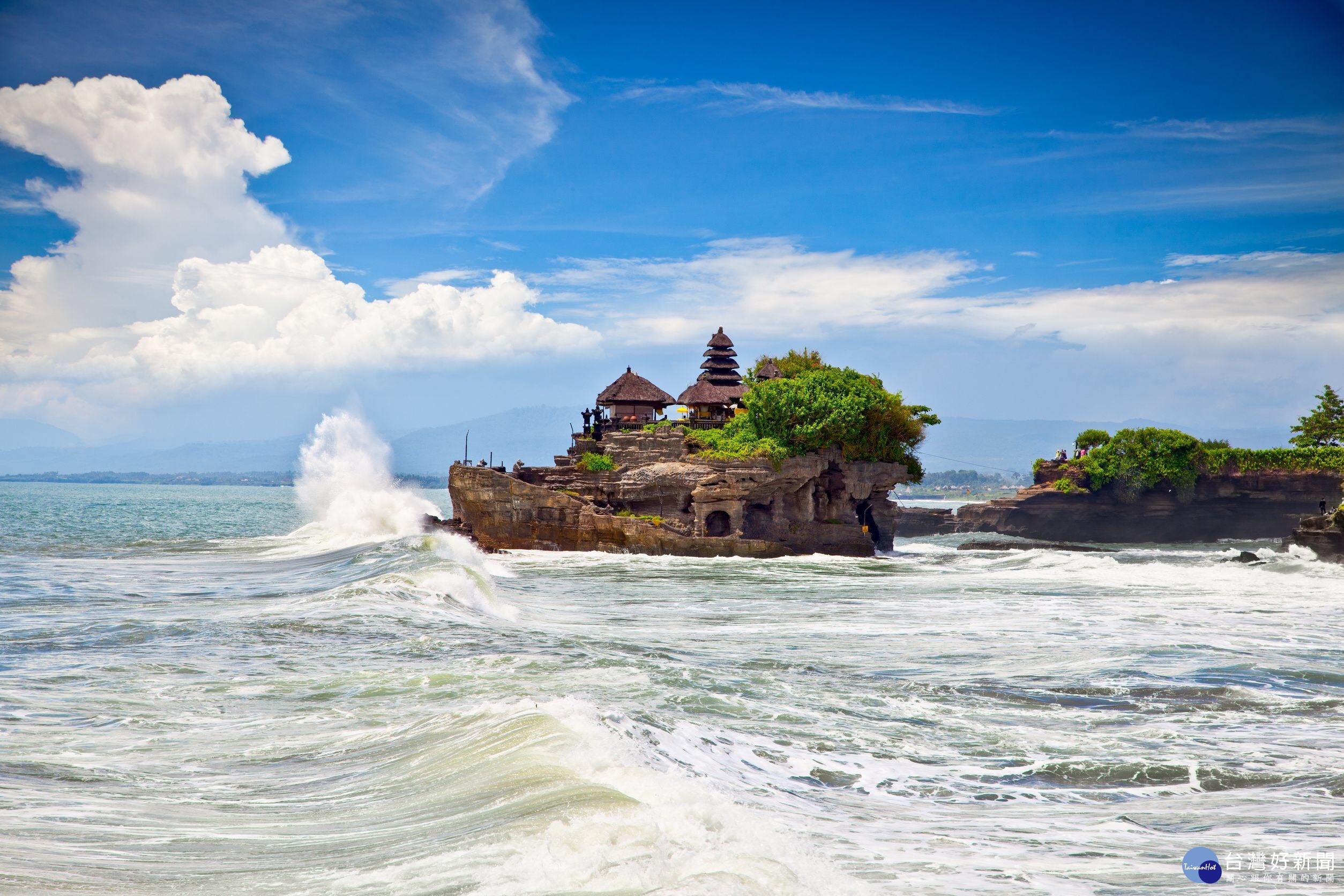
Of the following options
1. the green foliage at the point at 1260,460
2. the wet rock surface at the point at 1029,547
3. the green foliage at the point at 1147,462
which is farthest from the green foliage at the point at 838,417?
the green foliage at the point at 1260,460

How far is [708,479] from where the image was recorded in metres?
37.1

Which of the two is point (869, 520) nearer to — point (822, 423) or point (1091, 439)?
point (822, 423)

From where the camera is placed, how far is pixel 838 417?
38.9 metres

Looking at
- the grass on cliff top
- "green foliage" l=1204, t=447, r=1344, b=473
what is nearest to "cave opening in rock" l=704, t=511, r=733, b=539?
the grass on cliff top

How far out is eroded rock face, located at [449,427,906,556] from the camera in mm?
36562

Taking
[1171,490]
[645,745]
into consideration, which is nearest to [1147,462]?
[1171,490]

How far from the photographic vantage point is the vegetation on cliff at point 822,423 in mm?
38906

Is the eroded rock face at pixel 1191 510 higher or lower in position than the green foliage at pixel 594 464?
lower

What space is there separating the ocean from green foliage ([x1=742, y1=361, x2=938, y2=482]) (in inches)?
726

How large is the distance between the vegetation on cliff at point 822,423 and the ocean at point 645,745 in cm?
1817

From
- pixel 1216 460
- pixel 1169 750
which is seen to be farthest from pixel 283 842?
pixel 1216 460

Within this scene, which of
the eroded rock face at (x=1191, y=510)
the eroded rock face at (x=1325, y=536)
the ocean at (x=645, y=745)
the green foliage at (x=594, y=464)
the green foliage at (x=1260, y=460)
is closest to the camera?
the ocean at (x=645, y=745)

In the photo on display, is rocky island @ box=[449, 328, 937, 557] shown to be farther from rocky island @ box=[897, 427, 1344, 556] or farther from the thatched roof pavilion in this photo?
rocky island @ box=[897, 427, 1344, 556]

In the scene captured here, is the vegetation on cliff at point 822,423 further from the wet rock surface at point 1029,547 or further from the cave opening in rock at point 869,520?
the wet rock surface at point 1029,547
